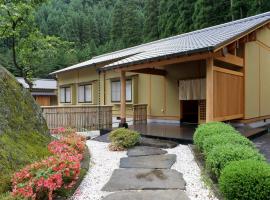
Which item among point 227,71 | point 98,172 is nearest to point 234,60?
point 227,71

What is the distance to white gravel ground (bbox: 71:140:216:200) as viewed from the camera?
12.4ft

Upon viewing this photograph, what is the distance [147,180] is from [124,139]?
273 cm

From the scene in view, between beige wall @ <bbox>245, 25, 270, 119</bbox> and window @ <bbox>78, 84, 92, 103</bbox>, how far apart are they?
909 centimetres

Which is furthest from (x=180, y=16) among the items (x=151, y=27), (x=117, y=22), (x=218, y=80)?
(x=218, y=80)

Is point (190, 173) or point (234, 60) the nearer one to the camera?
point (190, 173)

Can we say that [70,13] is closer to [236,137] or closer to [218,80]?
[218,80]

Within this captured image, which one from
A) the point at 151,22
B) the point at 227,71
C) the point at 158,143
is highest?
the point at 151,22

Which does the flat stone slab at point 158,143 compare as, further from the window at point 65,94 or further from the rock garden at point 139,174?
the window at point 65,94

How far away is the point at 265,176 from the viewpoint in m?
3.08

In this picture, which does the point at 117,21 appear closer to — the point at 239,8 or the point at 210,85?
the point at 239,8

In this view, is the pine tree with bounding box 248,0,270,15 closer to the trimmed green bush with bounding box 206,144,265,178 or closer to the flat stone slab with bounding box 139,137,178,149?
the flat stone slab with bounding box 139,137,178,149

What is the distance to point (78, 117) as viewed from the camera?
10.2 m

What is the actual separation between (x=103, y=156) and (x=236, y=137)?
300cm

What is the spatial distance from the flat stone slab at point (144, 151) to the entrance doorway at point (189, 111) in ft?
14.5
